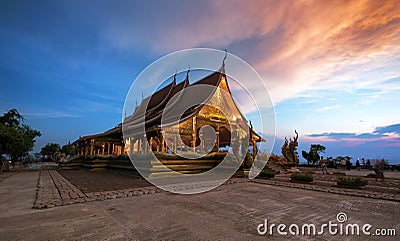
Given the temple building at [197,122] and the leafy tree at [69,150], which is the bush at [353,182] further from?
the leafy tree at [69,150]

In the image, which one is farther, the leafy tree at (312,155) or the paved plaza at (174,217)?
the leafy tree at (312,155)

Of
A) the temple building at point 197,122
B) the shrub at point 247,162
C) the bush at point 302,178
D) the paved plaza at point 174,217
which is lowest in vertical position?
the bush at point 302,178

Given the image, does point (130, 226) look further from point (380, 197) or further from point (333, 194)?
point (380, 197)

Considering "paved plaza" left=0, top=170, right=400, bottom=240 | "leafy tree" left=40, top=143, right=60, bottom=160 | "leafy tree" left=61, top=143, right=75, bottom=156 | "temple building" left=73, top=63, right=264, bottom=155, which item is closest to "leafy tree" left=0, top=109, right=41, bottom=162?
"temple building" left=73, top=63, right=264, bottom=155

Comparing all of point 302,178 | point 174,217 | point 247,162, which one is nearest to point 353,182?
point 302,178

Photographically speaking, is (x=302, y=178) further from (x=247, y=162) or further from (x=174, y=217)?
(x=174, y=217)

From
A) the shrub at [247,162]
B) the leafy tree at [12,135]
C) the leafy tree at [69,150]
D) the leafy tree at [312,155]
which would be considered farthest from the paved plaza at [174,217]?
the leafy tree at [69,150]

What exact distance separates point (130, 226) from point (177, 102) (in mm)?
12906

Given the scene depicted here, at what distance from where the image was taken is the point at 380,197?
5.05 metres

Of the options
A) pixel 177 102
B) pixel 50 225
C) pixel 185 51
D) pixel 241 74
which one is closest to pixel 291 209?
pixel 50 225

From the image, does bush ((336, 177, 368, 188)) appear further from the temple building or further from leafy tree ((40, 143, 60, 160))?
leafy tree ((40, 143, 60, 160))

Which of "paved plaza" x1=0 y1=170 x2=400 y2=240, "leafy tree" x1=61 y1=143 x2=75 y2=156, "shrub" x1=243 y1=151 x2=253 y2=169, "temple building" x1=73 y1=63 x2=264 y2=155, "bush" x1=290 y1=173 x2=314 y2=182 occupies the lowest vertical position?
"leafy tree" x1=61 y1=143 x2=75 y2=156

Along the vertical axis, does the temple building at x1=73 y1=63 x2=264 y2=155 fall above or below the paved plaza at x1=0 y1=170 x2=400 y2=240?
above

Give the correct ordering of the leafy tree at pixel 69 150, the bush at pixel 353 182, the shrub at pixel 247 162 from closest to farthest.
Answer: the bush at pixel 353 182
the shrub at pixel 247 162
the leafy tree at pixel 69 150
